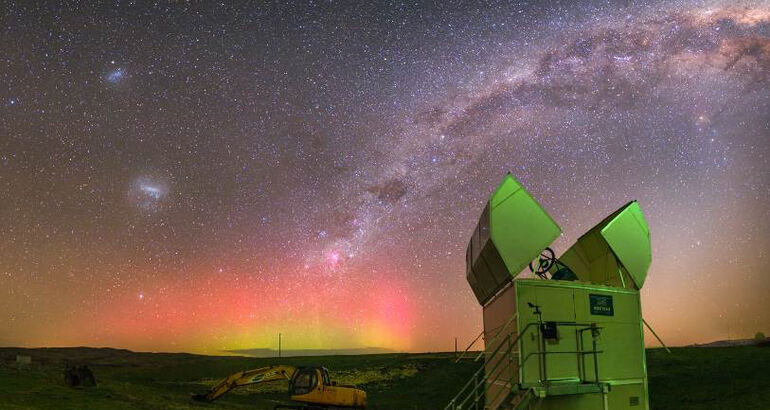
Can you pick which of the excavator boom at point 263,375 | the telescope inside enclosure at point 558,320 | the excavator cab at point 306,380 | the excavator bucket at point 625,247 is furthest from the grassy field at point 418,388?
the telescope inside enclosure at point 558,320

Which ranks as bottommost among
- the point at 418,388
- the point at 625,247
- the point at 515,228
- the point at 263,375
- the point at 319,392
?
the point at 418,388

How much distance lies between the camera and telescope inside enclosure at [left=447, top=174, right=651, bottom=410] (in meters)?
13.6

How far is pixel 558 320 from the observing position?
14.0 m

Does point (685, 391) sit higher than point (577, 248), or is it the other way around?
point (577, 248)

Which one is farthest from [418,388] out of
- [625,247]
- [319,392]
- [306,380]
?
[625,247]

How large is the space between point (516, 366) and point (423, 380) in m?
46.4

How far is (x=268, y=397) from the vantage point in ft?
171

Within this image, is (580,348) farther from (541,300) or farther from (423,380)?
(423,380)

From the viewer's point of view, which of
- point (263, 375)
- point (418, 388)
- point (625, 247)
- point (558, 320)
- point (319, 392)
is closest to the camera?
point (558, 320)

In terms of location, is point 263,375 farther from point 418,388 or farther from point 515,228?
point 418,388

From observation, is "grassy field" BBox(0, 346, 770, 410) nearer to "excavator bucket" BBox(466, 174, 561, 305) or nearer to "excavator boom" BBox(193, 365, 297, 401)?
"excavator boom" BBox(193, 365, 297, 401)

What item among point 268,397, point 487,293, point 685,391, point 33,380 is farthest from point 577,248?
point 268,397

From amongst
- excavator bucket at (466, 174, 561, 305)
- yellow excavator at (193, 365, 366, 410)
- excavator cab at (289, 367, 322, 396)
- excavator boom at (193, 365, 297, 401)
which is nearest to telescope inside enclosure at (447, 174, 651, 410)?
excavator bucket at (466, 174, 561, 305)

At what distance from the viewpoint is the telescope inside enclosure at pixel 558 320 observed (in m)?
13.6
